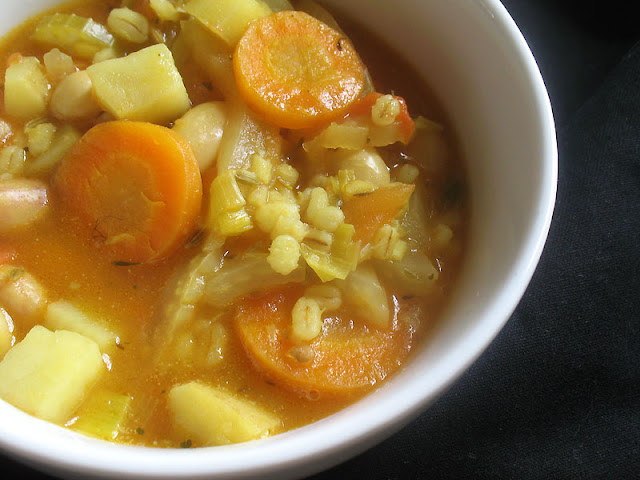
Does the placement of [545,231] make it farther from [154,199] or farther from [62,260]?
[62,260]

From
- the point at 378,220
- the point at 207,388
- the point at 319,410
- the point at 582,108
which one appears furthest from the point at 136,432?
the point at 582,108

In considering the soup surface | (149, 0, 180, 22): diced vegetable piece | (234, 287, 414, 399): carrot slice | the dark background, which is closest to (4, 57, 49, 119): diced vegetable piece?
the soup surface

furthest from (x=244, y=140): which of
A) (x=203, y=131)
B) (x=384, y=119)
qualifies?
(x=384, y=119)

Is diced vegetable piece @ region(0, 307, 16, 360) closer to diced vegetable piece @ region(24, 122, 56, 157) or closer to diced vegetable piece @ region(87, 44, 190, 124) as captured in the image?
diced vegetable piece @ region(24, 122, 56, 157)

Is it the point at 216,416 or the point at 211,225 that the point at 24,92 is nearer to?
the point at 211,225

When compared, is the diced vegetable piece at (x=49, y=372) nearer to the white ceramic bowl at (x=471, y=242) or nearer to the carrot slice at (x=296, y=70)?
the white ceramic bowl at (x=471, y=242)

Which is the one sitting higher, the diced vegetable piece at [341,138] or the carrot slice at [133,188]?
the diced vegetable piece at [341,138]

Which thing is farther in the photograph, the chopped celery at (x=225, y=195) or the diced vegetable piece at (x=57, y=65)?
the diced vegetable piece at (x=57, y=65)

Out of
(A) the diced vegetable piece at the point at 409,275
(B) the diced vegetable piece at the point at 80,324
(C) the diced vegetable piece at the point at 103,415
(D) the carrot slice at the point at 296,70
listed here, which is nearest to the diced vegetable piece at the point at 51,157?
(B) the diced vegetable piece at the point at 80,324

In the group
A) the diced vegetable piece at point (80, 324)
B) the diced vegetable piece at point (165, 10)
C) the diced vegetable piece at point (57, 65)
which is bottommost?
the diced vegetable piece at point (80, 324)
